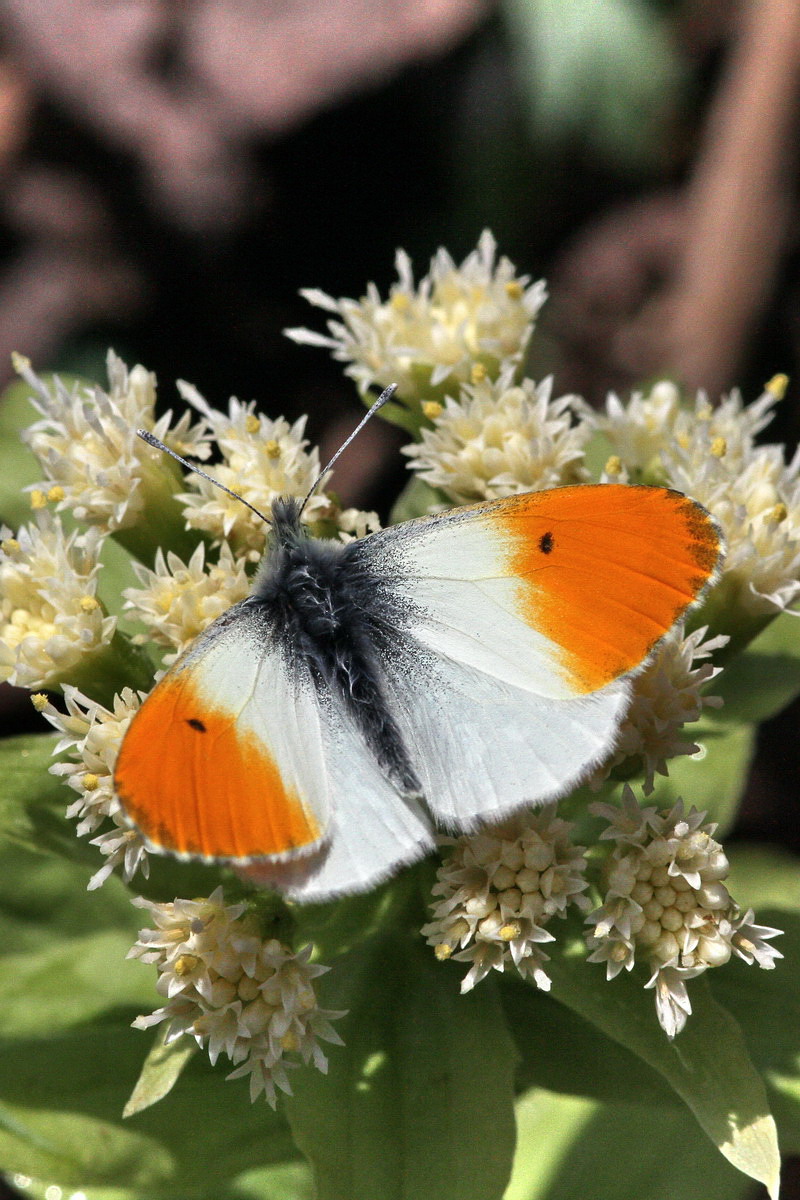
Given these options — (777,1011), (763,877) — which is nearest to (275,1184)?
(777,1011)

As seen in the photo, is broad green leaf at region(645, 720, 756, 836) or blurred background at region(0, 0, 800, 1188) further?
blurred background at region(0, 0, 800, 1188)

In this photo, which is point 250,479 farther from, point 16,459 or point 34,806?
point 16,459

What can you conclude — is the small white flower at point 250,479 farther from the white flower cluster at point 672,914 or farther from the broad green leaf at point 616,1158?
the broad green leaf at point 616,1158

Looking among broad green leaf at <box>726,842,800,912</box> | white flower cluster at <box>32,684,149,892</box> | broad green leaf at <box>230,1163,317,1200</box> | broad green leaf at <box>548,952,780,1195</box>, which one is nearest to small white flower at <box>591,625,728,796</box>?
broad green leaf at <box>548,952,780,1195</box>

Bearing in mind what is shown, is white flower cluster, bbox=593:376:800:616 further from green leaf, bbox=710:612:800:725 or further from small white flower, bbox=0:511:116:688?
small white flower, bbox=0:511:116:688

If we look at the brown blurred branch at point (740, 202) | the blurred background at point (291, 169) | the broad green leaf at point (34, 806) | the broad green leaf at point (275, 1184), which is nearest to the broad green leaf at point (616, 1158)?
the broad green leaf at point (275, 1184)

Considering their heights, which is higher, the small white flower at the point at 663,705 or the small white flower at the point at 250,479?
the small white flower at the point at 250,479
